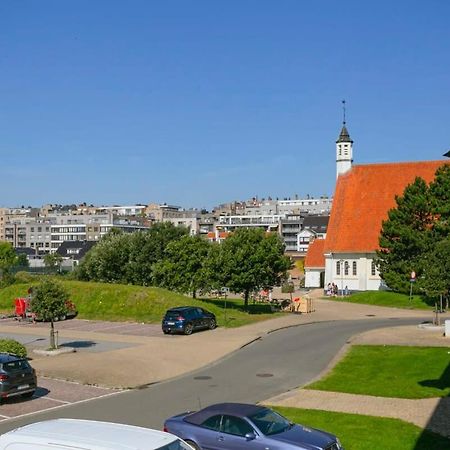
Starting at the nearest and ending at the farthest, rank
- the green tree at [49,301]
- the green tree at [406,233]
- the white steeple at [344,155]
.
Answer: the green tree at [49,301] < the green tree at [406,233] < the white steeple at [344,155]

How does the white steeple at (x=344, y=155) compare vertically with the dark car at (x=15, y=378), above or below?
above

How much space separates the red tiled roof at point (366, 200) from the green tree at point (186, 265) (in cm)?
1945

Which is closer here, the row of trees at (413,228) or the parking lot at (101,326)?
the parking lot at (101,326)

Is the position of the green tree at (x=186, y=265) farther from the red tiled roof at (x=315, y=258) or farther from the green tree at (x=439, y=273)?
the red tiled roof at (x=315, y=258)

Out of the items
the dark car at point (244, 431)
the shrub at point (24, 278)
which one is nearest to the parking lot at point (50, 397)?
the dark car at point (244, 431)

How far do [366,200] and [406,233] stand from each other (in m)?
13.8

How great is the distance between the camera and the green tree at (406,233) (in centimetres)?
5184

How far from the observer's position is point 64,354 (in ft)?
95.0

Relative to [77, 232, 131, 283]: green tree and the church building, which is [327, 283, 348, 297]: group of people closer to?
the church building

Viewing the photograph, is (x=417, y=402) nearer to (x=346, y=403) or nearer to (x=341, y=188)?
(x=346, y=403)

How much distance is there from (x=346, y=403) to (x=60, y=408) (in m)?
8.04

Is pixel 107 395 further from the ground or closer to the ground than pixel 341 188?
closer to the ground

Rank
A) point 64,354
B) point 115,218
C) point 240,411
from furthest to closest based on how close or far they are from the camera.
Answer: point 115,218, point 64,354, point 240,411

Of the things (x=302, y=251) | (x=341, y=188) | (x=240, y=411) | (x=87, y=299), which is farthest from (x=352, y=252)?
(x=302, y=251)
